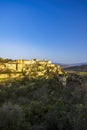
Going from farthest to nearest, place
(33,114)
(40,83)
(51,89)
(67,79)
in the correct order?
1. (67,79)
2. (40,83)
3. (51,89)
4. (33,114)

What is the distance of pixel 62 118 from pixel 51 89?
97.1 ft

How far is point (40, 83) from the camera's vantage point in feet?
167

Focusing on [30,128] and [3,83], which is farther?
[3,83]

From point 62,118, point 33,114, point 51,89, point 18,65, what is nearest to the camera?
point 62,118

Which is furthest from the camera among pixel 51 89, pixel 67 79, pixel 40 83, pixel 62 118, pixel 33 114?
pixel 67 79

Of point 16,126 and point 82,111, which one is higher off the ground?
point 82,111

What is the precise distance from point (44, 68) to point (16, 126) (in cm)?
5013

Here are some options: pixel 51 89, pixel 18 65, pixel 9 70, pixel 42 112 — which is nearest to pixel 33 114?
pixel 42 112

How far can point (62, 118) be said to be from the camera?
1742 cm

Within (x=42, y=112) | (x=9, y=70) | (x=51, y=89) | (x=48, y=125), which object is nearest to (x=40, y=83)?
(x=51, y=89)

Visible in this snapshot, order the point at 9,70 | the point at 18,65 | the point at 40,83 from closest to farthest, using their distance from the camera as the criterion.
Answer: the point at 40,83
the point at 9,70
the point at 18,65

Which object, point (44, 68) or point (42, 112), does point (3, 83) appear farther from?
point (42, 112)

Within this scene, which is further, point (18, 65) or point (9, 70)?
point (18, 65)

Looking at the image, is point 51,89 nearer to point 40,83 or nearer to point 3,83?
point 40,83
